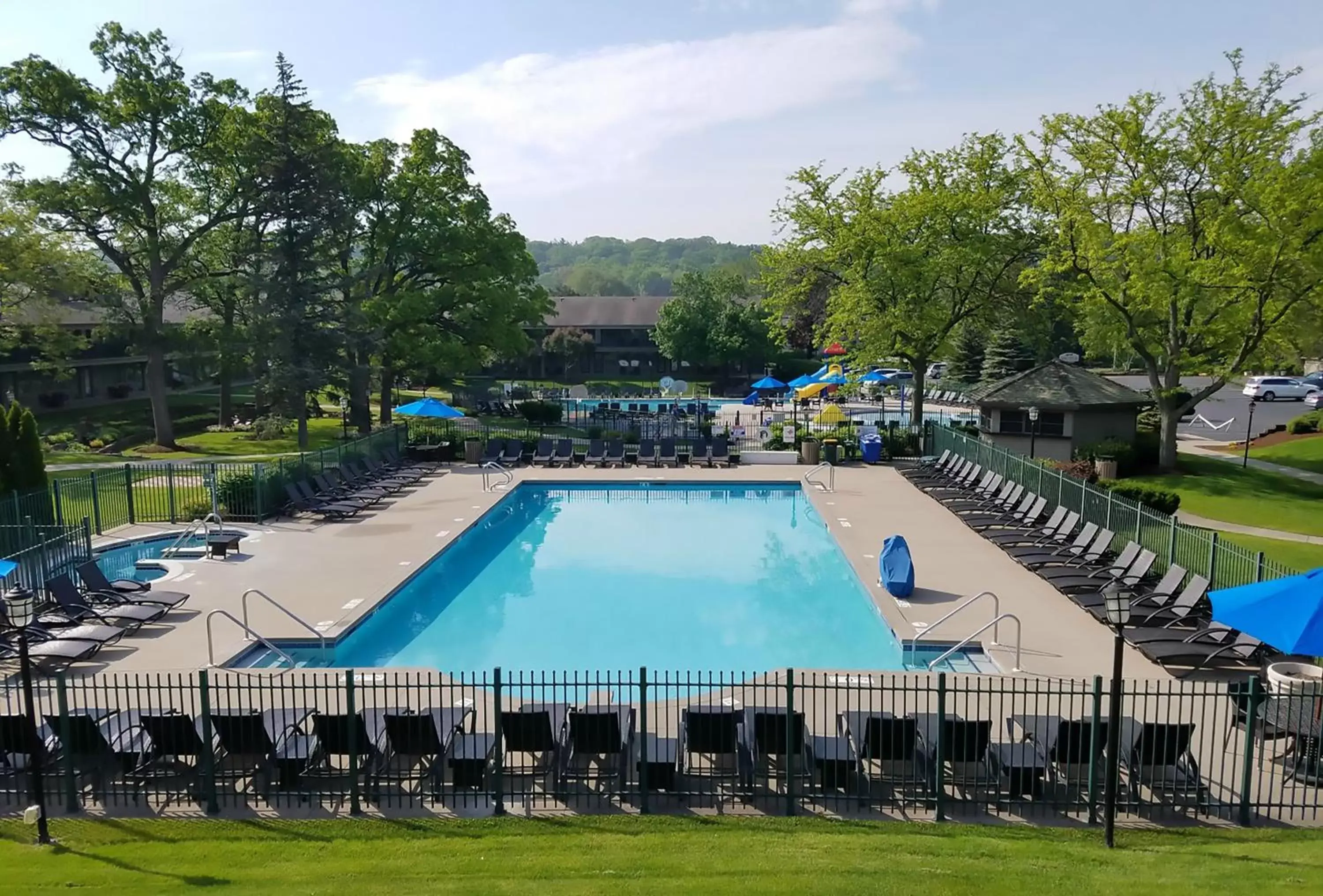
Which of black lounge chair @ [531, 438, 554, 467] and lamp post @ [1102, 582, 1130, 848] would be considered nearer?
lamp post @ [1102, 582, 1130, 848]

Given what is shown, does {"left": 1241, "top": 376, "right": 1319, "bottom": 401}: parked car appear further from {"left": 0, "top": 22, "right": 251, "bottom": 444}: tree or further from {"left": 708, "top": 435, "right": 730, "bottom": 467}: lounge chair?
{"left": 0, "top": 22, "right": 251, "bottom": 444}: tree

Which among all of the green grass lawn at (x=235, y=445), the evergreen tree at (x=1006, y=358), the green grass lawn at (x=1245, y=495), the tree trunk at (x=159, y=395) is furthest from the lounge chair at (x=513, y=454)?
the evergreen tree at (x=1006, y=358)

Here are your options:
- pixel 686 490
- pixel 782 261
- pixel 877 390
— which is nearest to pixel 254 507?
pixel 686 490

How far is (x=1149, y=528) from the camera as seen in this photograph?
52.9ft

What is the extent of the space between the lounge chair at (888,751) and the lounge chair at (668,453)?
23186 mm

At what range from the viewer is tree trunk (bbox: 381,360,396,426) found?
1556 inches

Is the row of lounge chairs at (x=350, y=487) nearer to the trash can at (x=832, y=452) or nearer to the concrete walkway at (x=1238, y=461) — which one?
the trash can at (x=832, y=452)

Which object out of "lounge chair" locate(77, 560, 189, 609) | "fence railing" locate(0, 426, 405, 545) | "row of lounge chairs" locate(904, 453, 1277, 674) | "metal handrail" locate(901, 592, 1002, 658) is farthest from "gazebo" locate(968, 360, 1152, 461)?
"lounge chair" locate(77, 560, 189, 609)

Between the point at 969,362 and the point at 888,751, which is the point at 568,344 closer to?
the point at 969,362

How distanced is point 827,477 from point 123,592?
784 inches

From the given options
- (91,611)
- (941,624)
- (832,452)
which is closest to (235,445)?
(832,452)

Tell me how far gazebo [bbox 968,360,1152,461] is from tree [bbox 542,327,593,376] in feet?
144

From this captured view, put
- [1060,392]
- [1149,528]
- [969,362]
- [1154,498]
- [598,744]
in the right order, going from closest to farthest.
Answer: [598,744]
[1149,528]
[1154,498]
[1060,392]
[969,362]

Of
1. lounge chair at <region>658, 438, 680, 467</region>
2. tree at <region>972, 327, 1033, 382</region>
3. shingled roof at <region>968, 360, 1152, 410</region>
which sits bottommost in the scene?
lounge chair at <region>658, 438, 680, 467</region>
